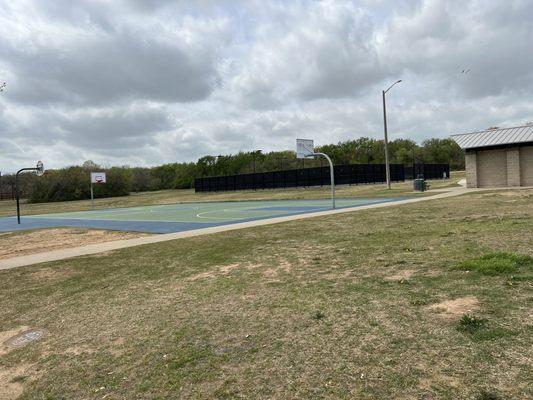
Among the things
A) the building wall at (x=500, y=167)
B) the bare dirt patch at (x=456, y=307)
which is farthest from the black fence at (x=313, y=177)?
the bare dirt patch at (x=456, y=307)

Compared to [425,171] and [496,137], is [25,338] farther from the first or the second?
[425,171]

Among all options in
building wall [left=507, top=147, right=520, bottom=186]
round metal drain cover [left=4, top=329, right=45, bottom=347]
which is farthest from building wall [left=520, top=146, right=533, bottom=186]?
round metal drain cover [left=4, top=329, right=45, bottom=347]

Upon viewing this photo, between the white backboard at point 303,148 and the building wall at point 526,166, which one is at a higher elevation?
the white backboard at point 303,148

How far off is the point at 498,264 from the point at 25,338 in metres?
6.57

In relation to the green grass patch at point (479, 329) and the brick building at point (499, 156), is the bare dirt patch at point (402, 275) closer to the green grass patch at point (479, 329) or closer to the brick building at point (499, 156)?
the green grass patch at point (479, 329)

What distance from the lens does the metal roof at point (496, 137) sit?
91.9ft

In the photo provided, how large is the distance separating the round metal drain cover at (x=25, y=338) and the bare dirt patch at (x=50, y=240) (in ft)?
27.1

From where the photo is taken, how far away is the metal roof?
91.9 feet

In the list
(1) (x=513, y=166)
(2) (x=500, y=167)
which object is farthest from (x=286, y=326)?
(2) (x=500, y=167)

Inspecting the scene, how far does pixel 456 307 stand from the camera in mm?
4910

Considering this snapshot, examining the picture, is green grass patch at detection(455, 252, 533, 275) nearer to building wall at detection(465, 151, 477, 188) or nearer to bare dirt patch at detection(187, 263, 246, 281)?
bare dirt patch at detection(187, 263, 246, 281)

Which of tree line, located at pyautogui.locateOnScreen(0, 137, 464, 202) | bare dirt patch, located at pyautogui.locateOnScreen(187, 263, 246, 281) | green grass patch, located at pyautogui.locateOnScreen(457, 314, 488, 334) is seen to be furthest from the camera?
tree line, located at pyautogui.locateOnScreen(0, 137, 464, 202)

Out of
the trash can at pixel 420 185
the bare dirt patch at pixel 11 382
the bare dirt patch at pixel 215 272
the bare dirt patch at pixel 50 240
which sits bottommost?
the bare dirt patch at pixel 11 382

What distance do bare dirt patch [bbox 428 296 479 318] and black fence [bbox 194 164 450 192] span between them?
4211 centimetres
